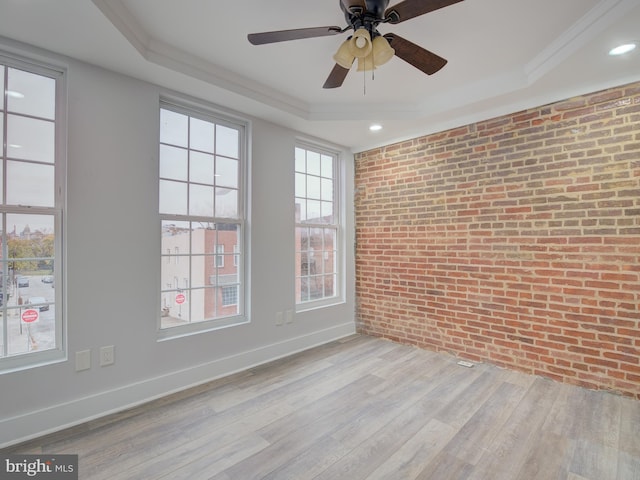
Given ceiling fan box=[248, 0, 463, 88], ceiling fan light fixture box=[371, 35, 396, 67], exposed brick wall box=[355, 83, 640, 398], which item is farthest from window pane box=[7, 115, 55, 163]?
exposed brick wall box=[355, 83, 640, 398]

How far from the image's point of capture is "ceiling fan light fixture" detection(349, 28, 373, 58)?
1.65m

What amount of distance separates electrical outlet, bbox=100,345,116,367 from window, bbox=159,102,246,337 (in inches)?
15.3

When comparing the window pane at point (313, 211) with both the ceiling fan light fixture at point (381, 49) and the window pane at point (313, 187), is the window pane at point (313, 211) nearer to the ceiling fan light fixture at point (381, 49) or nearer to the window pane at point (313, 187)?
the window pane at point (313, 187)

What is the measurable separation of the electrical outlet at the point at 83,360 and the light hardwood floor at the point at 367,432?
385 mm

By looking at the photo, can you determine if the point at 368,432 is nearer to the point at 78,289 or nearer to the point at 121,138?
the point at 78,289

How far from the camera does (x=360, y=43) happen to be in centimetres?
174

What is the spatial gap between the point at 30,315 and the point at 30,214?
0.67m

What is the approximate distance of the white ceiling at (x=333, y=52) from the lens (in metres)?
1.93

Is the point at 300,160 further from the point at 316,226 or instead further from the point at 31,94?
the point at 31,94

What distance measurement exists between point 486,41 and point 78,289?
11.1 feet

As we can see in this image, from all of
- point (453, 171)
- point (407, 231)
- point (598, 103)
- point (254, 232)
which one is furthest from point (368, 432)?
point (598, 103)

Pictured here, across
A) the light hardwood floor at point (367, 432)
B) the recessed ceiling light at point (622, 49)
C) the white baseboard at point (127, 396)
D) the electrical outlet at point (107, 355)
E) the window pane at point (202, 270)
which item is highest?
the recessed ceiling light at point (622, 49)

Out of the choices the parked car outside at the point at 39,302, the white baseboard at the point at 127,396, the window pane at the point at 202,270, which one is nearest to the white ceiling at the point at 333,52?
the window pane at the point at 202,270

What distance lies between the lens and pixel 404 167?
3.88 m
